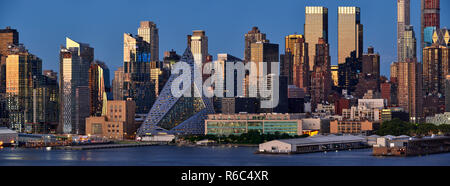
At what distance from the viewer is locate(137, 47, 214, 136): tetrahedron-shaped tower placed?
128m

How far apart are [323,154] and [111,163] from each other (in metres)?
22.5

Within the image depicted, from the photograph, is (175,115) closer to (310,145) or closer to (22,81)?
(310,145)

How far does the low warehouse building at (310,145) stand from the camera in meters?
93.0

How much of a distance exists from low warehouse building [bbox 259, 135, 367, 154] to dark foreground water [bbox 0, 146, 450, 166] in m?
2.07

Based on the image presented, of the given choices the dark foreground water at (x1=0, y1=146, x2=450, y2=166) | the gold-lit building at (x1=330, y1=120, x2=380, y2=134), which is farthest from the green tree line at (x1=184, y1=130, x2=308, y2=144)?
the gold-lit building at (x1=330, y1=120, x2=380, y2=134)

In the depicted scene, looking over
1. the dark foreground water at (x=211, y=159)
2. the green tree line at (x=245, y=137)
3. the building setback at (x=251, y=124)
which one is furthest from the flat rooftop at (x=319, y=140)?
the building setback at (x=251, y=124)

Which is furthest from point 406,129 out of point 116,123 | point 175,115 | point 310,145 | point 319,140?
point 116,123

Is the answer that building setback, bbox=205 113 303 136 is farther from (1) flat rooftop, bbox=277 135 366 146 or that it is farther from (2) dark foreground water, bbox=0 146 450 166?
(2) dark foreground water, bbox=0 146 450 166

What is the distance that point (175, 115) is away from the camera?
129 meters

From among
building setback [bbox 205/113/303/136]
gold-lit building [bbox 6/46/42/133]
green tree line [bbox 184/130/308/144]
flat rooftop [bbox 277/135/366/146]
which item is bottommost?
green tree line [bbox 184/130/308/144]

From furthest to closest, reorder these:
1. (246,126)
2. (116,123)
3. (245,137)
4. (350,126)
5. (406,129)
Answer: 1. (350,126)
2. (116,123)
3. (406,129)
4. (246,126)
5. (245,137)

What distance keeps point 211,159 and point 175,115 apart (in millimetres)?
44195
